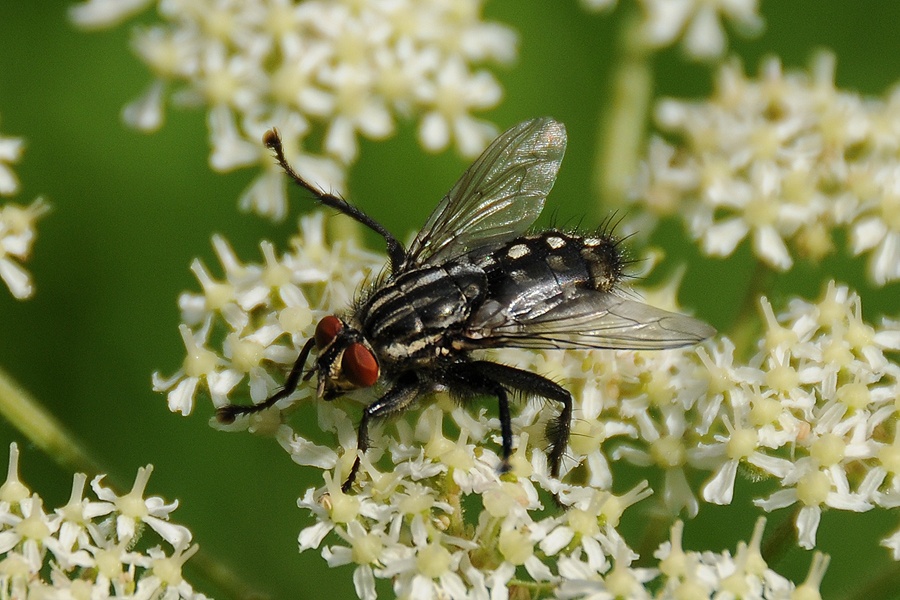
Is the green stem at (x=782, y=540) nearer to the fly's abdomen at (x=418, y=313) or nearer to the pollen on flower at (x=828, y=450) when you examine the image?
the pollen on flower at (x=828, y=450)

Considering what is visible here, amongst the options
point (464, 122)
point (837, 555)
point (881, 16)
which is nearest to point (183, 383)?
point (464, 122)

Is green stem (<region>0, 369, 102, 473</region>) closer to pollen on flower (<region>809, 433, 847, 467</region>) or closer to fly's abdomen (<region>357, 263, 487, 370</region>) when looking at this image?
fly's abdomen (<region>357, 263, 487, 370</region>)

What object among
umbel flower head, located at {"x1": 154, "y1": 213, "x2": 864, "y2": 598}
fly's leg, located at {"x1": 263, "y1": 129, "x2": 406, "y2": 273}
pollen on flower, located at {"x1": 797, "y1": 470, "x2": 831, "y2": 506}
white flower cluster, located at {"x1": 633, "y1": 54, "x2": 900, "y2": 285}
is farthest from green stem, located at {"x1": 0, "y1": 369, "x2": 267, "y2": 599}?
white flower cluster, located at {"x1": 633, "y1": 54, "x2": 900, "y2": 285}

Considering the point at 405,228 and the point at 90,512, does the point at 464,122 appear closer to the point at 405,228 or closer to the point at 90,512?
the point at 405,228

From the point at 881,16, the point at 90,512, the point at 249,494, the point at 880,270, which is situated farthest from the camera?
the point at 881,16

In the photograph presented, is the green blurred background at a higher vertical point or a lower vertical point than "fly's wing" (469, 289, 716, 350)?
higher

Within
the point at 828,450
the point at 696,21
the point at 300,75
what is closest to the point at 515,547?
the point at 828,450

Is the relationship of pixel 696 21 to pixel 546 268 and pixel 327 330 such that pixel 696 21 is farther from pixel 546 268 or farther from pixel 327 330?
pixel 327 330
